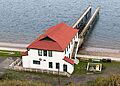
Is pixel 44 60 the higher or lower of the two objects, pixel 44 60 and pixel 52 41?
the lower

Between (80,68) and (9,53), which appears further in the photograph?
(9,53)

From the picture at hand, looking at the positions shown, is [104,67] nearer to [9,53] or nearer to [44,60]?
[44,60]

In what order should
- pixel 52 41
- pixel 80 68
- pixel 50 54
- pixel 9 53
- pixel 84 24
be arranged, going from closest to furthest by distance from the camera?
pixel 50 54, pixel 52 41, pixel 80 68, pixel 9 53, pixel 84 24

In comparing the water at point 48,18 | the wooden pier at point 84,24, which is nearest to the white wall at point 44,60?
the wooden pier at point 84,24

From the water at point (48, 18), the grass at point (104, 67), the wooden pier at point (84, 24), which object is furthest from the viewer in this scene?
the water at point (48, 18)

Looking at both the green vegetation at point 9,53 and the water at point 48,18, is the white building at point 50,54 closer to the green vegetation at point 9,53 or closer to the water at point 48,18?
the green vegetation at point 9,53

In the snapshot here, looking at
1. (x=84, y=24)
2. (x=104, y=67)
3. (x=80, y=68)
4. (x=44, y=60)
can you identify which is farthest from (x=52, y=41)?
(x=84, y=24)

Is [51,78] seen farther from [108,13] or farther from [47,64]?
[108,13]

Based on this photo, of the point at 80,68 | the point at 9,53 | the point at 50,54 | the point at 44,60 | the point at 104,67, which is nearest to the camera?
the point at 50,54

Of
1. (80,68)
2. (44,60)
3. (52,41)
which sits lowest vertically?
(80,68)
